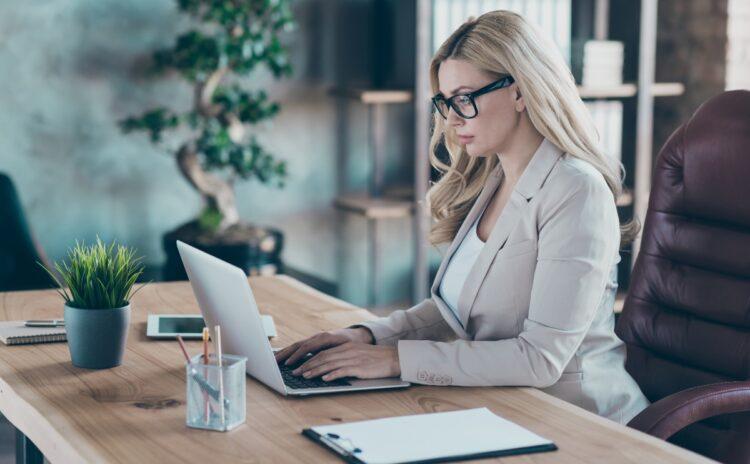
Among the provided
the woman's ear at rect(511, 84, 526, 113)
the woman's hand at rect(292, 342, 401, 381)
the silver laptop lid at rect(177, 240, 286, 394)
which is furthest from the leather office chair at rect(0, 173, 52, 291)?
the woman's ear at rect(511, 84, 526, 113)

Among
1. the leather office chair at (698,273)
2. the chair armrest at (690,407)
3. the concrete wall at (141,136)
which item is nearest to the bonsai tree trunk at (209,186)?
the concrete wall at (141,136)

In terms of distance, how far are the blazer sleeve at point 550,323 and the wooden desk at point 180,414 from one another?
1.3 inches

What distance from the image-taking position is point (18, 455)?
232cm

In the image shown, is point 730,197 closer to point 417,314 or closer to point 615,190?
point 615,190

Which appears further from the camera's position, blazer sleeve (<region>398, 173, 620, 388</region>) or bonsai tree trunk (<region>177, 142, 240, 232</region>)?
bonsai tree trunk (<region>177, 142, 240, 232</region>)

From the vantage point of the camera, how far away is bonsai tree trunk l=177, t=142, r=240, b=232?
3.96 metres

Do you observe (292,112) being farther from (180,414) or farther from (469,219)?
(180,414)

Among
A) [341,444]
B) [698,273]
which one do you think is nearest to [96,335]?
[341,444]

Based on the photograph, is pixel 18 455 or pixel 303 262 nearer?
pixel 18 455

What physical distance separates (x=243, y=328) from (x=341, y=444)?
341mm

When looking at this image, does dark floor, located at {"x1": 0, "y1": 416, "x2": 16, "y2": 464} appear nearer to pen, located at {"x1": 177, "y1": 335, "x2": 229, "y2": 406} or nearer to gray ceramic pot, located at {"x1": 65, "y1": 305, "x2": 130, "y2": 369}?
gray ceramic pot, located at {"x1": 65, "y1": 305, "x2": 130, "y2": 369}

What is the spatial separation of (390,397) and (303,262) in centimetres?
287

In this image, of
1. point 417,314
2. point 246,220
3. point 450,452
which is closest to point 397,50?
point 246,220

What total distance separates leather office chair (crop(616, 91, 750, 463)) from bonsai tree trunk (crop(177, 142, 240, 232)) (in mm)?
1970
